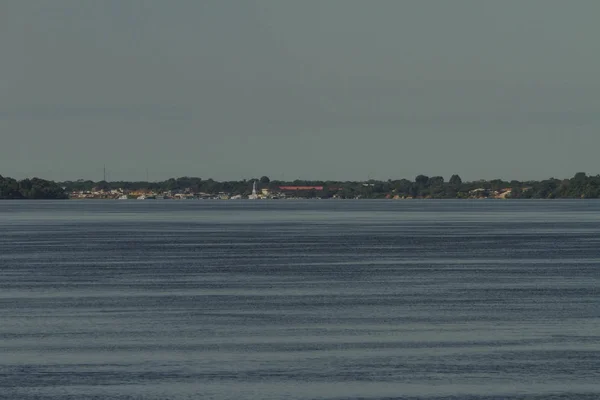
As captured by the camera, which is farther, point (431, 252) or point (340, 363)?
point (431, 252)

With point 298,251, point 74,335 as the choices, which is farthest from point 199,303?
point 298,251

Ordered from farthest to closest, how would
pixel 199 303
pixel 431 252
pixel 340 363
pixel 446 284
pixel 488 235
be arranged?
pixel 488 235 → pixel 431 252 → pixel 446 284 → pixel 199 303 → pixel 340 363

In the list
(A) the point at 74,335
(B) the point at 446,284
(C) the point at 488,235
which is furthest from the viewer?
(C) the point at 488,235

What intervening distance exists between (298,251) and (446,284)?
83.6 feet

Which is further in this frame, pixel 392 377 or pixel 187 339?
pixel 187 339

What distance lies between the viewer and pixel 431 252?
69.4 meters

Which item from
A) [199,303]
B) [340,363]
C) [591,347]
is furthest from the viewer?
[199,303]

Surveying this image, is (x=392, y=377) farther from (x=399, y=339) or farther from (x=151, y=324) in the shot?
(x=151, y=324)

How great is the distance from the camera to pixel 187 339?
2953cm

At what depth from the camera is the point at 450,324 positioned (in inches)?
1270

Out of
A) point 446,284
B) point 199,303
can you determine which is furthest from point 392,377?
point 446,284

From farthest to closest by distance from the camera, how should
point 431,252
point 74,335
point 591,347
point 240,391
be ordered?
point 431,252 < point 74,335 < point 591,347 < point 240,391

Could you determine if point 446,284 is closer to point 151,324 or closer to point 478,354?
point 151,324

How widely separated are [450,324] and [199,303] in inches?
361
